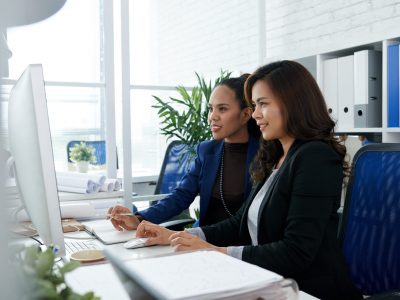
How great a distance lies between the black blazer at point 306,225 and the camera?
115 centimetres

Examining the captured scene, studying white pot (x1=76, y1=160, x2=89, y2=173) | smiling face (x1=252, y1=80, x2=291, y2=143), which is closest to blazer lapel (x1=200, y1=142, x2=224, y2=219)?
smiling face (x1=252, y1=80, x2=291, y2=143)

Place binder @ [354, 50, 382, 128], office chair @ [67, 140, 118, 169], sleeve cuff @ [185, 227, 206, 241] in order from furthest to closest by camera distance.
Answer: office chair @ [67, 140, 118, 169], binder @ [354, 50, 382, 128], sleeve cuff @ [185, 227, 206, 241]

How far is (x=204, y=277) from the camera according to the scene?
1.96 feet

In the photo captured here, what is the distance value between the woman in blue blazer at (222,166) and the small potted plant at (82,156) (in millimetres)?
945

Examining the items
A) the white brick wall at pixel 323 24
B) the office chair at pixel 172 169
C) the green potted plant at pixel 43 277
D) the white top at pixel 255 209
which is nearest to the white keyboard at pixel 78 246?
the white top at pixel 255 209

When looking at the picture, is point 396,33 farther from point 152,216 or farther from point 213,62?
point 213,62

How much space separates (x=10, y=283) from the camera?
27 centimetres

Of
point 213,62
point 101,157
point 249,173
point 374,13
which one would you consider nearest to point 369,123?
point 249,173

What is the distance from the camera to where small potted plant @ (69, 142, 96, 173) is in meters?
2.64

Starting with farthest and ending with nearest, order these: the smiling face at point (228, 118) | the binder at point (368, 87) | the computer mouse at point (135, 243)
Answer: the binder at point (368, 87) < the smiling face at point (228, 118) < the computer mouse at point (135, 243)

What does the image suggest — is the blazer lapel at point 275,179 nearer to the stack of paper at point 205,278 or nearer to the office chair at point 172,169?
the stack of paper at point 205,278

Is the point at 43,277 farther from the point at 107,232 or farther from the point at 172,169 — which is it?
the point at 172,169

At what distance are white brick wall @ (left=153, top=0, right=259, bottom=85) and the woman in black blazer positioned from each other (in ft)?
7.98

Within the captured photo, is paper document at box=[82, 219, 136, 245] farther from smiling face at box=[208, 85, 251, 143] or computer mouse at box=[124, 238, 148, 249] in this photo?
smiling face at box=[208, 85, 251, 143]
